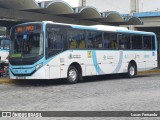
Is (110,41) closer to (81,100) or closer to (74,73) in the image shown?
(74,73)

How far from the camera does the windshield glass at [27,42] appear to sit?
17.5 metres

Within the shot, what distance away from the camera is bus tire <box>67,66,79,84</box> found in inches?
740

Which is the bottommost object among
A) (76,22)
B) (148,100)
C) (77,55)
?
(148,100)

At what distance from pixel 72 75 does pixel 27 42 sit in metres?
2.77

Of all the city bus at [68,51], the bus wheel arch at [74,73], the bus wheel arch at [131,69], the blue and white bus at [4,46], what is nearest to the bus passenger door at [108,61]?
the city bus at [68,51]

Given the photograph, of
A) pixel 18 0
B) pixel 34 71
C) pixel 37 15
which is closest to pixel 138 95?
Answer: pixel 34 71

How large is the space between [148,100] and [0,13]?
A: 12.4 m

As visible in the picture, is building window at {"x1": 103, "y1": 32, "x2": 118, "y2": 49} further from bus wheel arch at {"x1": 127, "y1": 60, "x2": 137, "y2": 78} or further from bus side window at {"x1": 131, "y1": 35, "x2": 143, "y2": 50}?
bus wheel arch at {"x1": 127, "y1": 60, "x2": 137, "y2": 78}

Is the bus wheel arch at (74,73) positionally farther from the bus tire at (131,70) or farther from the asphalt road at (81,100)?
the bus tire at (131,70)

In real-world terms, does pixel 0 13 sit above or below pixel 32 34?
above

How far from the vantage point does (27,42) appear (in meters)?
17.8

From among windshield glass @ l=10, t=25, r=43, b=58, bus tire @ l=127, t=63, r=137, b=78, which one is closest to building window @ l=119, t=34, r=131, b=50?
bus tire @ l=127, t=63, r=137, b=78

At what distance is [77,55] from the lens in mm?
19281

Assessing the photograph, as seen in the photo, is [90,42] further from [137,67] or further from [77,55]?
[137,67]
